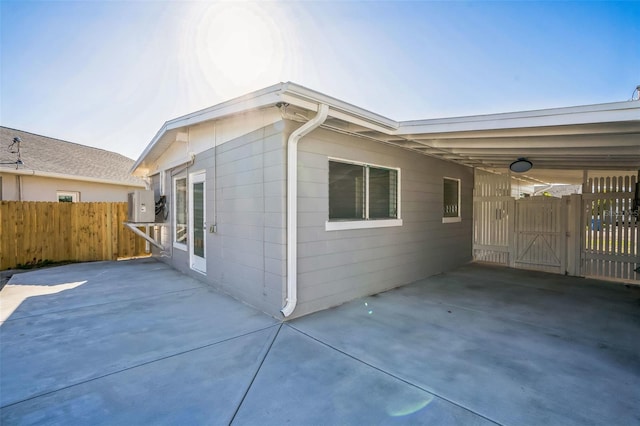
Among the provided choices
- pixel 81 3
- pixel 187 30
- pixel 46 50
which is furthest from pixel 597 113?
pixel 46 50

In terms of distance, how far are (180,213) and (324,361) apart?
5.65 m

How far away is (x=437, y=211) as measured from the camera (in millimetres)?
6863

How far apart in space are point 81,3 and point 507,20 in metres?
7.84

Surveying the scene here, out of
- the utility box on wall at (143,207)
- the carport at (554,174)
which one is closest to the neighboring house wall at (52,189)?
the utility box on wall at (143,207)

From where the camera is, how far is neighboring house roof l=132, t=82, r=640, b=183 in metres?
3.34

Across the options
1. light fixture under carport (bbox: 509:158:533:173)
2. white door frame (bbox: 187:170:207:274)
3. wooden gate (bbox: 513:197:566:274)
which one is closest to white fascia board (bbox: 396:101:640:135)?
light fixture under carport (bbox: 509:158:533:173)

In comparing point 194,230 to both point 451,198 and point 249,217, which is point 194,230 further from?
point 451,198

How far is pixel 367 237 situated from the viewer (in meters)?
5.05

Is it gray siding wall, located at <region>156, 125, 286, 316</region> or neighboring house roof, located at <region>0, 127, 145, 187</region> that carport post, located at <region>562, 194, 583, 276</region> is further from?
neighboring house roof, located at <region>0, 127, 145, 187</region>

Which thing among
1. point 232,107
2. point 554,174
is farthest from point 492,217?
point 232,107

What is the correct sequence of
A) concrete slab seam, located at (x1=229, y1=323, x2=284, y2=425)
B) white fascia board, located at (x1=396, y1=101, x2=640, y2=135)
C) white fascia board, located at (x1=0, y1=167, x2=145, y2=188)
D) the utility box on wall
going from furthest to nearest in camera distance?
white fascia board, located at (x1=0, y1=167, x2=145, y2=188) < the utility box on wall < white fascia board, located at (x1=396, y1=101, x2=640, y2=135) < concrete slab seam, located at (x1=229, y1=323, x2=284, y2=425)

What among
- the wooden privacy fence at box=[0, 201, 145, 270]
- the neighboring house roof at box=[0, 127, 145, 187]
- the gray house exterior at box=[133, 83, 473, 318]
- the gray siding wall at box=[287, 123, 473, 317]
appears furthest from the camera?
the neighboring house roof at box=[0, 127, 145, 187]

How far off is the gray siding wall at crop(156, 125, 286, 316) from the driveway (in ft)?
1.24

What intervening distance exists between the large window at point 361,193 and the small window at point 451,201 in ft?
7.22
